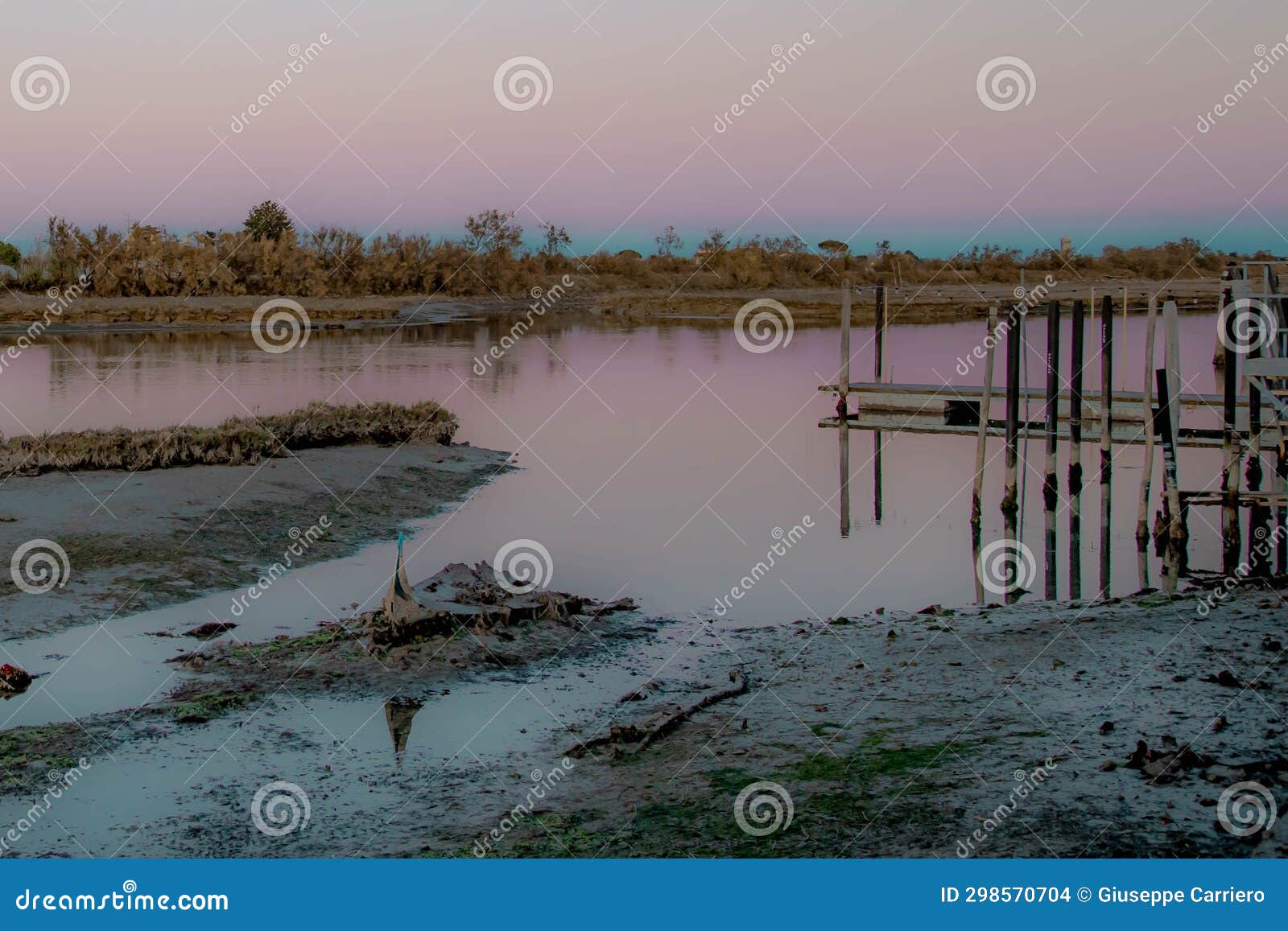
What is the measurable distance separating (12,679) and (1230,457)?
12.6m

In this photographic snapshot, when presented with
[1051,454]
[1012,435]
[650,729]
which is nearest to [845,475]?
[1012,435]

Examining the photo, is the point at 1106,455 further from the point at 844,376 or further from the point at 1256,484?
the point at 844,376

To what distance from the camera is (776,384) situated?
115 ft

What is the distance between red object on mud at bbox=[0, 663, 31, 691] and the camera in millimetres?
9930

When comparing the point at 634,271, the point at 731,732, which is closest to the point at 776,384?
the point at 731,732

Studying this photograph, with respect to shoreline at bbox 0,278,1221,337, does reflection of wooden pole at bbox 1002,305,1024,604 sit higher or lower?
lower

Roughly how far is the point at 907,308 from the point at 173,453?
53052 mm

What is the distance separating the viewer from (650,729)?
8766 millimetres

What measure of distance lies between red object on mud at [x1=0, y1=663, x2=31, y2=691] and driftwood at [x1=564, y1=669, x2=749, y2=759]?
4150 millimetres

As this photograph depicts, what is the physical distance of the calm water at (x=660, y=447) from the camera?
1493cm

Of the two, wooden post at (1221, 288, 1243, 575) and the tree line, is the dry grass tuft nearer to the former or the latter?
wooden post at (1221, 288, 1243, 575)

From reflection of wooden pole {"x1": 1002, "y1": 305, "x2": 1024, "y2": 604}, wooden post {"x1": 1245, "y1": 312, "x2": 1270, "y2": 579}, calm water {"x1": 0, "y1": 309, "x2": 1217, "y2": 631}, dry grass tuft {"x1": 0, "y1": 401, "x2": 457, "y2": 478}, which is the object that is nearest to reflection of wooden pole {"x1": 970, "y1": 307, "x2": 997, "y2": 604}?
calm water {"x1": 0, "y1": 309, "x2": 1217, "y2": 631}

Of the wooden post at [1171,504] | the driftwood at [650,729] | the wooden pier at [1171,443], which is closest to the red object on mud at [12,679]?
the driftwood at [650,729]

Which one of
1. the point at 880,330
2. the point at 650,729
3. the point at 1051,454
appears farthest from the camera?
the point at 880,330
